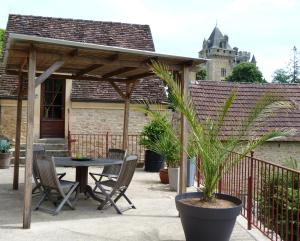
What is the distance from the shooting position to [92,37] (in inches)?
632

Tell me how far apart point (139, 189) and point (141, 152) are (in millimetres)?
5675

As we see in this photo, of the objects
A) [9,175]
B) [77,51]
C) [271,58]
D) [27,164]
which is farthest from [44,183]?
[271,58]

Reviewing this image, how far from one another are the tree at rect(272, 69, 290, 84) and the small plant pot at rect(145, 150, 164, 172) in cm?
4581

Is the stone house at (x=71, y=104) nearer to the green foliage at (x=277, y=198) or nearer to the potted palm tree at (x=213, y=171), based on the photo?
the green foliage at (x=277, y=198)

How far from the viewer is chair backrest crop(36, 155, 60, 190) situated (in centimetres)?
594

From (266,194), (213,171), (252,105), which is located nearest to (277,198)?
(266,194)

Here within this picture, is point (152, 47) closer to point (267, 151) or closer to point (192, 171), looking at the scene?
point (267, 151)

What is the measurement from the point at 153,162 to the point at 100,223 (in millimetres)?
5872

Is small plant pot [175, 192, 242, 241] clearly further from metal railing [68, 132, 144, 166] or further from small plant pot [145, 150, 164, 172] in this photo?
metal railing [68, 132, 144, 166]

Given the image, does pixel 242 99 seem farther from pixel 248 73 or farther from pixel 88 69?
pixel 248 73

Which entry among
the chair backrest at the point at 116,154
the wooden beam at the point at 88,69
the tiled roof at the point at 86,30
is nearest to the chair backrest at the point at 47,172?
the chair backrest at the point at 116,154

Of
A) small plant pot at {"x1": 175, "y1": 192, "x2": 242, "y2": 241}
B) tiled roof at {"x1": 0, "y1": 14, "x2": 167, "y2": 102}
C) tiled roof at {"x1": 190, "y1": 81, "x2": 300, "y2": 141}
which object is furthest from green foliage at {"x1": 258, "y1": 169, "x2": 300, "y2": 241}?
tiled roof at {"x1": 190, "y1": 81, "x2": 300, "y2": 141}

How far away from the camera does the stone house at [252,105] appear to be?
16.0 metres

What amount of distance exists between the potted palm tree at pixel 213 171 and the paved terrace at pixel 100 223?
23.2 inches
